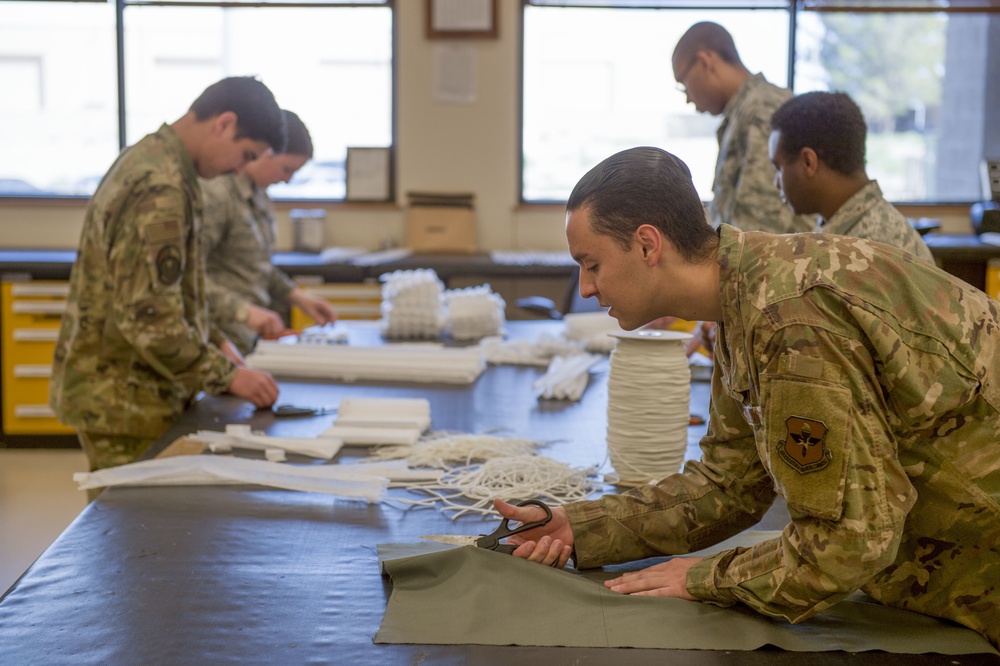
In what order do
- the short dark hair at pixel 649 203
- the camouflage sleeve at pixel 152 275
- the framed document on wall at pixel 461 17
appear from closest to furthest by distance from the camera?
the short dark hair at pixel 649 203
the camouflage sleeve at pixel 152 275
the framed document on wall at pixel 461 17

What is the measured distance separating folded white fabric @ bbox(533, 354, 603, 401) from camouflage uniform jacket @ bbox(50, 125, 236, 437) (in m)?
0.82

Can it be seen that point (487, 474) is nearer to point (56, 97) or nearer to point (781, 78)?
point (781, 78)

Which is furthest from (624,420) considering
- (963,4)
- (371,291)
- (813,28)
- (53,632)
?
(963,4)

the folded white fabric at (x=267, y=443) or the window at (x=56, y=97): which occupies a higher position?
the window at (x=56, y=97)

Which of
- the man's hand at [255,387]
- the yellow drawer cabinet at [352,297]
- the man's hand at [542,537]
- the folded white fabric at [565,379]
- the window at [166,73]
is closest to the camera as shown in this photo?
the man's hand at [542,537]

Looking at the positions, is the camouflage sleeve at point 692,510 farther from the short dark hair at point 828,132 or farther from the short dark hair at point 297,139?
the short dark hair at point 297,139

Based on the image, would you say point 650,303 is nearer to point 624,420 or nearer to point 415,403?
point 624,420

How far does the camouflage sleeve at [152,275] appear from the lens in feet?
7.68

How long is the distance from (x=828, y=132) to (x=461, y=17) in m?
3.49

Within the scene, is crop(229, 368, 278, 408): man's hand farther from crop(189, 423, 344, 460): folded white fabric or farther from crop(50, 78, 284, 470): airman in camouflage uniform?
crop(189, 423, 344, 460): folded white fabric

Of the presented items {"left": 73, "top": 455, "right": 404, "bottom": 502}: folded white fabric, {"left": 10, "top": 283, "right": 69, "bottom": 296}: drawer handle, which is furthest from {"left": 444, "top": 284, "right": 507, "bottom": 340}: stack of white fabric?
{"left": 10, "top": 283, "right": 69, "bottom": 296}: drawer handle

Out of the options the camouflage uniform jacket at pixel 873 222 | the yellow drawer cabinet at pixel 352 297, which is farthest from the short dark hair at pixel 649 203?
the yellow drawer cabinet at pixel 352 297

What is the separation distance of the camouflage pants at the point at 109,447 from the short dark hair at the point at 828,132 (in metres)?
1.74

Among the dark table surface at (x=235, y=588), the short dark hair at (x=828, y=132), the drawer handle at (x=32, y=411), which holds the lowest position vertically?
the drawer handle at (x=32, y=411)
